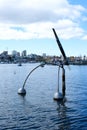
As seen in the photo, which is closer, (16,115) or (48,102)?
(16,115)

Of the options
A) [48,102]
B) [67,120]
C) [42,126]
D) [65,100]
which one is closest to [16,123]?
[42,126]

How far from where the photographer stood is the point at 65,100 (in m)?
75.8

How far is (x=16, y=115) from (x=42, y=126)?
8502mm

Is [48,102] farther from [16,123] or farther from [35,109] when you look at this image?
[16,123]

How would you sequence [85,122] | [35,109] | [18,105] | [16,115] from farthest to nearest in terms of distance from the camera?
[18,105], [35,109], [16,115], [85,122]

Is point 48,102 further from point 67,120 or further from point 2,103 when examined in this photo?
point 67,120

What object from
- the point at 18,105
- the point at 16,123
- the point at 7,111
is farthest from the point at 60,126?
the point at 18,105

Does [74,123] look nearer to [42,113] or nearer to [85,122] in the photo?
[85,122]

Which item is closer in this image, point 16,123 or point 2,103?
point 16,123

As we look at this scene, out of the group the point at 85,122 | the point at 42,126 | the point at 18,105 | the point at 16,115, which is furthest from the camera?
the point at 18,105

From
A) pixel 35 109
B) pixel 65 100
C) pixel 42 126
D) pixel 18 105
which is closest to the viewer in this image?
pixel 42 126

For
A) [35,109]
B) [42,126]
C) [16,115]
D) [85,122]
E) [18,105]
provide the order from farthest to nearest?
[18,105] → [35,109] → [16,115] → [85,122] → [42,126]

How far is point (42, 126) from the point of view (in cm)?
4922

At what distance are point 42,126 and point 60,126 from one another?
270 cm
